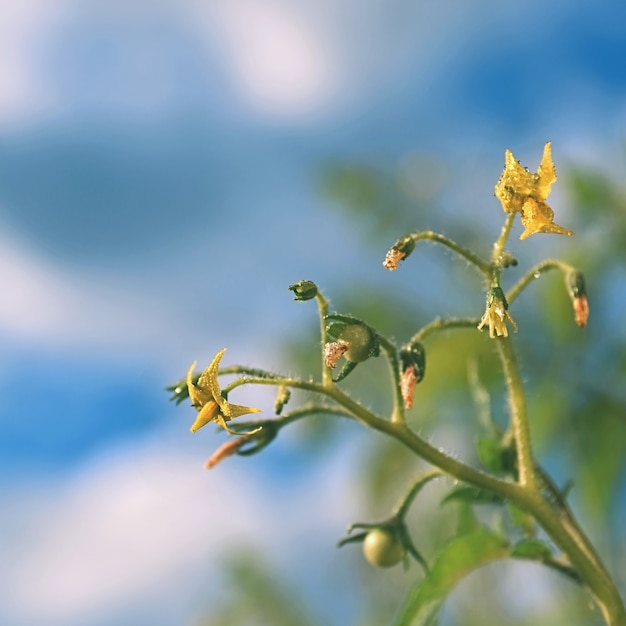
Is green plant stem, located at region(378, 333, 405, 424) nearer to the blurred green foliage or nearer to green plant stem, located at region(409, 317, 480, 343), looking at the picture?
green plant stem, located at region(409, 317, 480, 343)

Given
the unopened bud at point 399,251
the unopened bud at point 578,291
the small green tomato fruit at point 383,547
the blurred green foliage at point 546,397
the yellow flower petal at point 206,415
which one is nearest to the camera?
the yellow flower petal at point 206,415

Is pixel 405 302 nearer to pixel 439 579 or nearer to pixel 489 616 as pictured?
pixel 489 616

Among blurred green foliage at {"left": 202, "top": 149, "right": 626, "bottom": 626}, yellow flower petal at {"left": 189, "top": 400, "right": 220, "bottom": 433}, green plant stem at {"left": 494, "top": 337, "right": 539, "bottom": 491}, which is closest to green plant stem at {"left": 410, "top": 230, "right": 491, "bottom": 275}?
green plant stem at {"left": 494, "top": 337, "right": 539, "bottom": 491}

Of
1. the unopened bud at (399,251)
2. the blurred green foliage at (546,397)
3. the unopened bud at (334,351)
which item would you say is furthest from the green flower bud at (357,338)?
the blurred green foliage at (546,397)

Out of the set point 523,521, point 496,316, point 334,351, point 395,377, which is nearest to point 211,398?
point 334,351

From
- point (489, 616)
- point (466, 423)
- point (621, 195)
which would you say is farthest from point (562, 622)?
point (621, 195)

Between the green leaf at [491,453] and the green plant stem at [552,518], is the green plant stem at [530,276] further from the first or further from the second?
the green leaf at [491,453]
